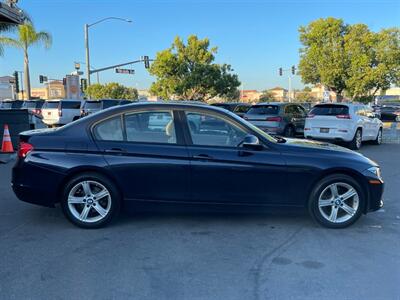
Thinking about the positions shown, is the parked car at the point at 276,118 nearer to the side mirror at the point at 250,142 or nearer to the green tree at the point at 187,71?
the side mirror at the point at 250,142

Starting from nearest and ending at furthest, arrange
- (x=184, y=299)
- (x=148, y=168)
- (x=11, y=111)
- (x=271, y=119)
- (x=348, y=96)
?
(x=184, y=299), (x=148, y=168), (x=11, y=111), (x=271, y=119), (x=348, y=96)

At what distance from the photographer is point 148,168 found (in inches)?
208

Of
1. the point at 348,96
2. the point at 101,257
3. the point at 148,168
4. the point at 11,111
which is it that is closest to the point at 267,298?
the point at 101,257

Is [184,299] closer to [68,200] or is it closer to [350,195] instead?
[68,200]

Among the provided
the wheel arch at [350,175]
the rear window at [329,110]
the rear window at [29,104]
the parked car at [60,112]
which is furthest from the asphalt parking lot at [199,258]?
the rear window at [29,104]

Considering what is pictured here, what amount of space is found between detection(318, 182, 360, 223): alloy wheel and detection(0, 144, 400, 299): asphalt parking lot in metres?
0.18

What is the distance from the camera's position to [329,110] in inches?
555

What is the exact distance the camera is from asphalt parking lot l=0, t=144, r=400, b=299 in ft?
12.2

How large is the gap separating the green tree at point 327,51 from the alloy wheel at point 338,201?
28221 mm

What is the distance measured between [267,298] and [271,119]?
1209 cm

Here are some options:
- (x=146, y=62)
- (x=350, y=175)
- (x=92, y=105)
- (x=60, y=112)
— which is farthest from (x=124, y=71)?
(x=350, y=175)

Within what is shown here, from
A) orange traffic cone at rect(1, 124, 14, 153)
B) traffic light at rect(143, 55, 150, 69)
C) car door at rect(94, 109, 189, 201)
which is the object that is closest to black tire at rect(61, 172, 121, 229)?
car door at rect(94, 109, 189, 201)

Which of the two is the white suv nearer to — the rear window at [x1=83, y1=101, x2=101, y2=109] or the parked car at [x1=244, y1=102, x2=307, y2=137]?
the parked car at [x1=244, y1=102, x2=307, y2=137]

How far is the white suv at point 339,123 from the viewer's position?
13.6 metres
